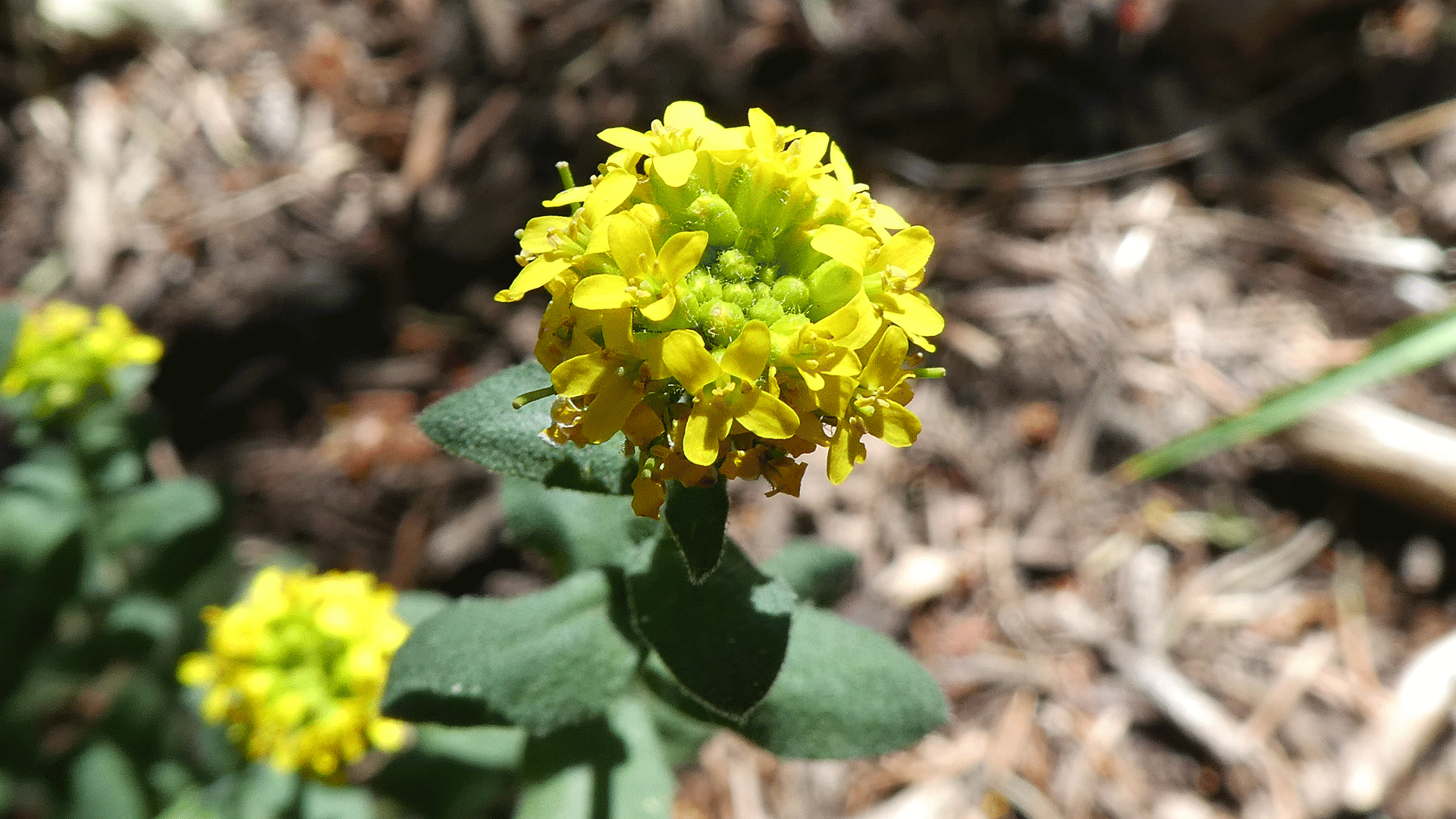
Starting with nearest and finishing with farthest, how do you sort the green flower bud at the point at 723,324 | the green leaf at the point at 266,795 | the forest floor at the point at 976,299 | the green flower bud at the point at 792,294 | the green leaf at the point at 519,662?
the green flower bud at the point at 723,324
the green flower bud at the point at 792,294
the green leaf at the point at 519,662
the green leaf at the point at 266,795
the forest floor at the point at 976,299

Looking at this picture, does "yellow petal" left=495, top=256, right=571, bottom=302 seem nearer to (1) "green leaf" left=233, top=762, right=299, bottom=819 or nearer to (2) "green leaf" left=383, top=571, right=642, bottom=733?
(2) "green leaf" left=383, top=571, right=642, bottom=733

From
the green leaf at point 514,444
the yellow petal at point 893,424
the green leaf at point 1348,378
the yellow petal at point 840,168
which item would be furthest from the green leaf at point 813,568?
the green leaf at point 1348,378

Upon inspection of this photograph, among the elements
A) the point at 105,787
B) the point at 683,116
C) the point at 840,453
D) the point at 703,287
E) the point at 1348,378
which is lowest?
the point at 105,787

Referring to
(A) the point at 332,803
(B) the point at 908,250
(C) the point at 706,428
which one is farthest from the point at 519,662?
(A) the point at 332,803

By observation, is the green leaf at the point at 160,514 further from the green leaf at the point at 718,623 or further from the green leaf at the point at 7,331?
the green leaf at the point at 718,623

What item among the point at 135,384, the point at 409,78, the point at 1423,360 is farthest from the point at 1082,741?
the point at 409,78

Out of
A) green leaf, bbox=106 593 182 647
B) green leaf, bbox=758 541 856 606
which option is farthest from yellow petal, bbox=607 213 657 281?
green leaf, bbox=106 593 182 647

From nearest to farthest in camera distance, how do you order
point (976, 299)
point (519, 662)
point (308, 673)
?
point (519, 662) → point (308, 673) → point (976, 299)

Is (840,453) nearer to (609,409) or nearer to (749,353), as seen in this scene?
(749,353)
